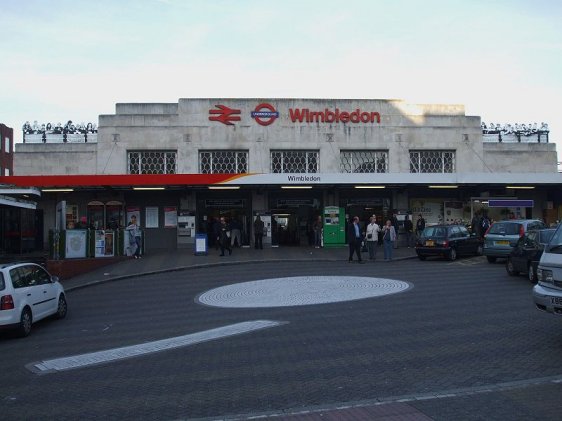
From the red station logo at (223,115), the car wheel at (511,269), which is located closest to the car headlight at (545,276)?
the car wheel at (511,269)

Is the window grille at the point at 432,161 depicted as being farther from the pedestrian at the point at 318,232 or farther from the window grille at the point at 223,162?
the window grille at the point at 223,162

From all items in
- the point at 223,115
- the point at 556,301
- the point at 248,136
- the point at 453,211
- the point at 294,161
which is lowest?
the point at 556,301

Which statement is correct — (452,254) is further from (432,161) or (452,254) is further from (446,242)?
(432,161)

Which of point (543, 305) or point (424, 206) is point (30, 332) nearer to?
point (543, 305)

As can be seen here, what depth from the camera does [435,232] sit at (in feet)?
76.8

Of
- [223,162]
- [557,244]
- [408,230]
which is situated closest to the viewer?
[557,244]

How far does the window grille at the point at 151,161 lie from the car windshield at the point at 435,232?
44.5 ft

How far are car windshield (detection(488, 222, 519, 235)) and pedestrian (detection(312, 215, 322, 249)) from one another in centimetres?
940

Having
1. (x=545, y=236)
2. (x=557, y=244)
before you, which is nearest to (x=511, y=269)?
(x=545, y=236)

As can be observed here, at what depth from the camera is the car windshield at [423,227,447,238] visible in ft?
76.0

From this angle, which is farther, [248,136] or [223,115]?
[248,136]

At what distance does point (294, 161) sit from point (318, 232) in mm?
4246

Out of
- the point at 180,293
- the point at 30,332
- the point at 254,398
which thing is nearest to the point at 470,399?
the point at 254,398

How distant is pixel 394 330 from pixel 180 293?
26.2 ft
